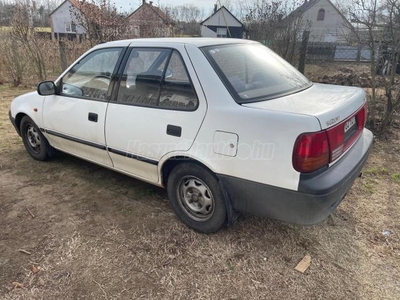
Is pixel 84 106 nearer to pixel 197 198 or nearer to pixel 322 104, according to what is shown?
pixel 197 198

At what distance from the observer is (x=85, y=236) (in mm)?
2768

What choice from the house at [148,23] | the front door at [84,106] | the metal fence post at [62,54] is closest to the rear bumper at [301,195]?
the front door at [84,106]

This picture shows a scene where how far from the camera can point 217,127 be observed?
2.34 metres

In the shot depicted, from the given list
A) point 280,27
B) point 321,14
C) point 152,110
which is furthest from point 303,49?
point 321,14

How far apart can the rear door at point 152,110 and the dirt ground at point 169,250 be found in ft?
1.77

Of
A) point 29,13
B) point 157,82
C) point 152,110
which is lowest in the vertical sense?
point 152,110

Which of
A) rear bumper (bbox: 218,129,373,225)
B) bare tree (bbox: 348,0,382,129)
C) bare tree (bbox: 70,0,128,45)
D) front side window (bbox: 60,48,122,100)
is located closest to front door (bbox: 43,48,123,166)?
front side window (bbox: 60,48,122,100)

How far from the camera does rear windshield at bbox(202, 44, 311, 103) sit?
2.47 metres

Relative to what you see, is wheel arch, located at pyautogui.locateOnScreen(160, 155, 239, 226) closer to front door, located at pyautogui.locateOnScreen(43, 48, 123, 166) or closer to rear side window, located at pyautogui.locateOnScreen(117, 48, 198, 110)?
rear side window, located at pyautogui.locateOnScreen(117, 48, 198, 110)

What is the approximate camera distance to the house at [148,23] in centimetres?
1107

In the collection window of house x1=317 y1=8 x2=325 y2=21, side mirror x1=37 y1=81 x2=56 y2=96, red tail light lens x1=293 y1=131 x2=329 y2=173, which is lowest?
red tail light lens x1=293 y1=131 x2=329 y2=173

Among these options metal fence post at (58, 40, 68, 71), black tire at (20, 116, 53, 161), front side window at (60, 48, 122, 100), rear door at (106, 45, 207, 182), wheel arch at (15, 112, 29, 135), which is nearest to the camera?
rear door at (106, 45, 207, 182)

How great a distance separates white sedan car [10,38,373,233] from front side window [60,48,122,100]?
0.01 m

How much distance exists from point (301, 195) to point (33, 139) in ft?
12.7
